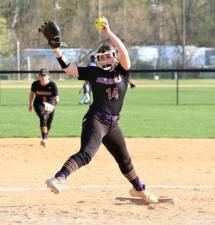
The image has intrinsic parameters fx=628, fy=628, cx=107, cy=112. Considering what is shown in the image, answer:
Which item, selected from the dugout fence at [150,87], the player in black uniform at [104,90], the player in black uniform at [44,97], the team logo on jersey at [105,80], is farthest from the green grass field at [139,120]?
the team logo on jersey at [105,80]

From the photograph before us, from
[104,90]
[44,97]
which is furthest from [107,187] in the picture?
[44,97]

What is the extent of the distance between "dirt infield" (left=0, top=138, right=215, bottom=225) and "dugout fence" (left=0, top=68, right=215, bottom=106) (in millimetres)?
9194

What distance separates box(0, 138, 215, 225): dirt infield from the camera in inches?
260

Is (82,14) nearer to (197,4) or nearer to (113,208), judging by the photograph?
(197,4)

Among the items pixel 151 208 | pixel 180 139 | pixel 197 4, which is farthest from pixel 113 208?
pixel 197 4

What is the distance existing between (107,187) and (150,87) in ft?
109

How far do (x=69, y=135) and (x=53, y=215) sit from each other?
866 cm

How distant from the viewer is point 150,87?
4147 centimetres

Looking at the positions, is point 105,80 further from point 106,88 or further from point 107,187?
point 107,187

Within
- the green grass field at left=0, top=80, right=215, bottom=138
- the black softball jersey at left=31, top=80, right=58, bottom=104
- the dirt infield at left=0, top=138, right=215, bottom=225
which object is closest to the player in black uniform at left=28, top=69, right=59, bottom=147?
the black softball jersey at left=31, top=80, right=58, bottom=104

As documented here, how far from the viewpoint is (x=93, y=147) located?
6727mm

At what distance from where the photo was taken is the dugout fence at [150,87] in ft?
89.3

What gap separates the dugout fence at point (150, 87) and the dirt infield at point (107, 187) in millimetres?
9194

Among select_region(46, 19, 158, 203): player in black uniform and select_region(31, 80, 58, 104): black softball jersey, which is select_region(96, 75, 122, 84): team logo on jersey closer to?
select_region(46, 19, 158, 203): player in black uniform
